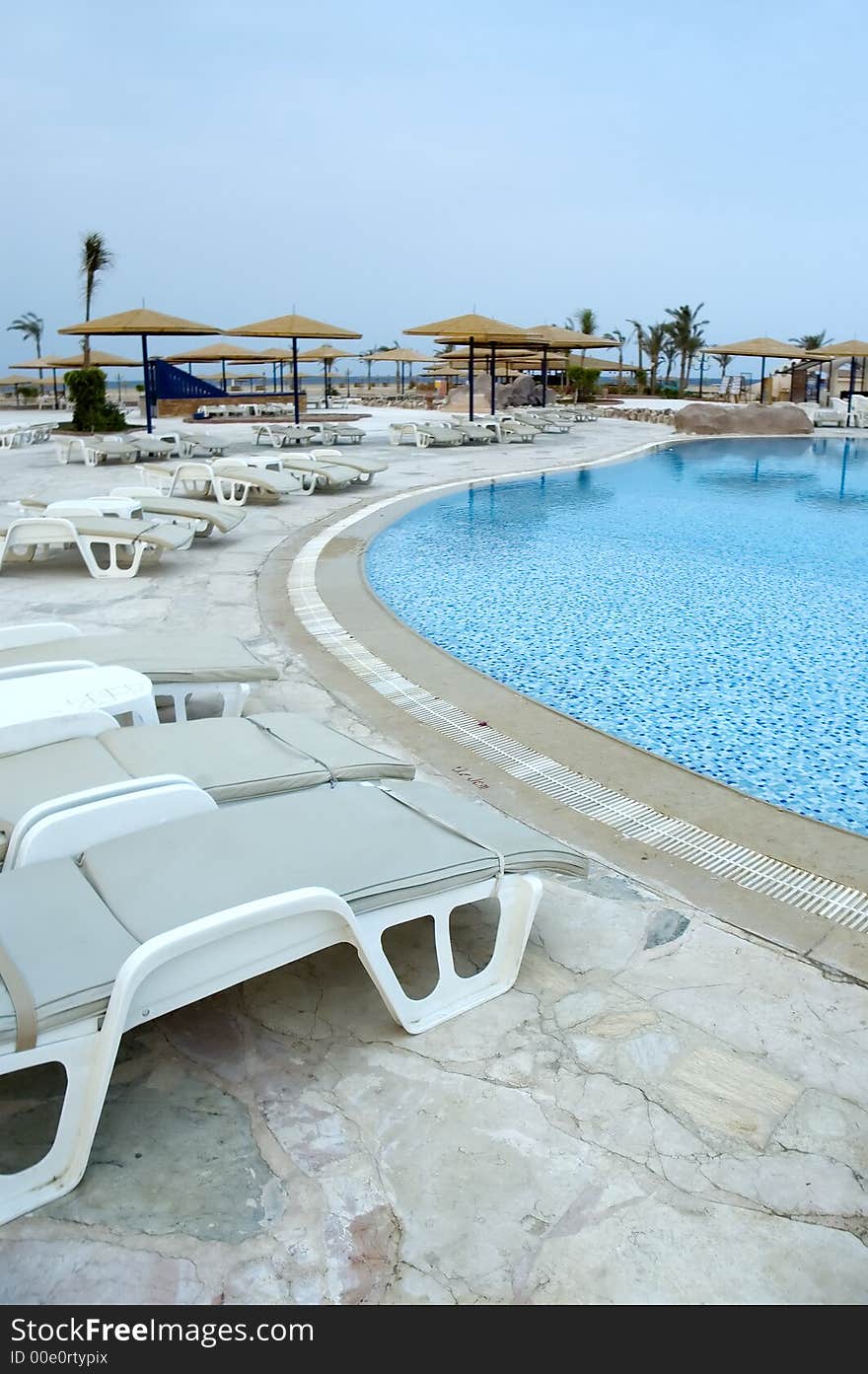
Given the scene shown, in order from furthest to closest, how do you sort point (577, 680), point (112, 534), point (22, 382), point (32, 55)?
point (22, 382), point (32, 55), point (112, 534), point (577, 680)

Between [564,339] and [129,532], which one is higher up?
[564,339]

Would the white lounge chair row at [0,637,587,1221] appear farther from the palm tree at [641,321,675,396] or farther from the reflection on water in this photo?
the palm tree at [641,321,675,396]

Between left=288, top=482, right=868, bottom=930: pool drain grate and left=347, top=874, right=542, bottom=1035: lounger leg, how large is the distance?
3.27 ft

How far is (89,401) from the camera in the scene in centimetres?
2045

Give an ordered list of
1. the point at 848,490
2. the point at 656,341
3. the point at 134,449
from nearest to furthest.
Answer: the point at 848,490
the point at 134,449
the point at 656,341

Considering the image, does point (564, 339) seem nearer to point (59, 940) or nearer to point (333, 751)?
point (333, 751)

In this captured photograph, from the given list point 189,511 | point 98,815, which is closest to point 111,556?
point 189,511

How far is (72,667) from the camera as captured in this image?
427 centimetres

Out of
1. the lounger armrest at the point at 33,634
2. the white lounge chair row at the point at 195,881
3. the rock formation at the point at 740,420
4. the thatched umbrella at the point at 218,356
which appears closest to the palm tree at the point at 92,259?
the thatched umbrella at the point at 218,356

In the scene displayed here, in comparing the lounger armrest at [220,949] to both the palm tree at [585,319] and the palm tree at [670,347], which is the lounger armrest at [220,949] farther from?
the palm tree at [585,319]

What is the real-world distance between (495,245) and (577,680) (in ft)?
221

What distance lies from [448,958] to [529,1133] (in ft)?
1.73

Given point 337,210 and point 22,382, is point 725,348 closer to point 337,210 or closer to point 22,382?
point 22,382

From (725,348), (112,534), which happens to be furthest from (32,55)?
(112,534)
